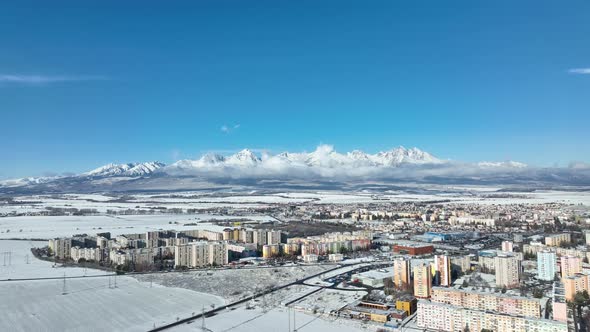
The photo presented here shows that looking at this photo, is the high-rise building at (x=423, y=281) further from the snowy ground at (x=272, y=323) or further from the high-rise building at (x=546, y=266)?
the high-rise building at (x=546, y=266)

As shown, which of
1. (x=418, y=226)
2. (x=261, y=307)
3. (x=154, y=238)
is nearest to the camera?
(x=261, y=307)

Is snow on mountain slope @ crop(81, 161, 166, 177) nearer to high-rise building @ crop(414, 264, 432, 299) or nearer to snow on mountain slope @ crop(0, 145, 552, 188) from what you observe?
snow on mountain slope @ crop(0, 145, 552, 188)

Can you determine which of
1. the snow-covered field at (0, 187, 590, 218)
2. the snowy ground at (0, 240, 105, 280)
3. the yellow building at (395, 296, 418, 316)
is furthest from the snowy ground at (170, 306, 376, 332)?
the snow-covered field at (0, 187, 590, 218)

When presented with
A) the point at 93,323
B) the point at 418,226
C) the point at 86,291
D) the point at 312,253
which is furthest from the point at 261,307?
the point at 418,226

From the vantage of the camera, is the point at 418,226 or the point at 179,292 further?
the point at 418,226

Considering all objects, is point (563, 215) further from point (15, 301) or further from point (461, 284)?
point (15, 301)

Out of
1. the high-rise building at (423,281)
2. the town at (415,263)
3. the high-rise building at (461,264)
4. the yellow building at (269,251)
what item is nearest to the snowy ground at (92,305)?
the town at (415,263)

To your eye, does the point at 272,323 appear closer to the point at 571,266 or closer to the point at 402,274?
the point at 402,274
